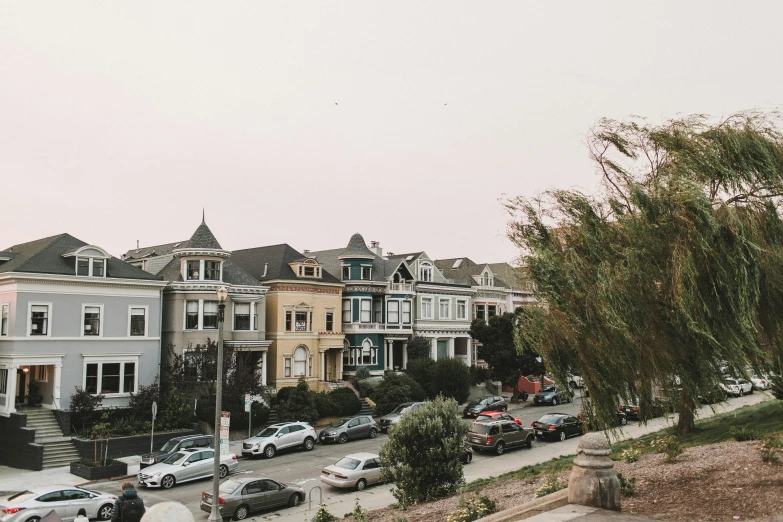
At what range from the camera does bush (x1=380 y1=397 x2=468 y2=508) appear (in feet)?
58.6

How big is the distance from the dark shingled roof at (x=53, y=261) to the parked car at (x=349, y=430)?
515 inches

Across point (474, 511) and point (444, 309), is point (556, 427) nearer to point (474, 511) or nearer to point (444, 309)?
point (474, 511)

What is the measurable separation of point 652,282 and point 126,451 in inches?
1054

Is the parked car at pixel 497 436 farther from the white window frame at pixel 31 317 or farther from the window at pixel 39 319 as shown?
the window at pixel 39 319

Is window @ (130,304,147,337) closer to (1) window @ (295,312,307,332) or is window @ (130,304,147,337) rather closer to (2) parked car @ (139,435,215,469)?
(2) parked car @ (139,435,215,469)

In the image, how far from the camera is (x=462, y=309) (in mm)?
56344

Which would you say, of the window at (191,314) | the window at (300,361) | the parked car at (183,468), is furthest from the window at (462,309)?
the parked car at (183,468)

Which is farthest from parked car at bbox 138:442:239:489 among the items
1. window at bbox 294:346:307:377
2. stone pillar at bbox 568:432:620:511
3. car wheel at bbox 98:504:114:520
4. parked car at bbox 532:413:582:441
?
stone pillar at bbox 568:432:620:511

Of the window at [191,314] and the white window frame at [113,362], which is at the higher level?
the window at [191,314]

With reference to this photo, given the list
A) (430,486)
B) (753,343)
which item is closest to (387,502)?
(430,486)

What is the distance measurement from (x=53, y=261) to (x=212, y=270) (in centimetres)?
864

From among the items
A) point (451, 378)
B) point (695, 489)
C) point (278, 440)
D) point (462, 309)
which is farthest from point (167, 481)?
point (462, 309)

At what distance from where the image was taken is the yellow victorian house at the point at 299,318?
141 ft

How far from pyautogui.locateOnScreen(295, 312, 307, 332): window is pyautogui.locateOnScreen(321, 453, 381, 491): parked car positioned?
2001cm
